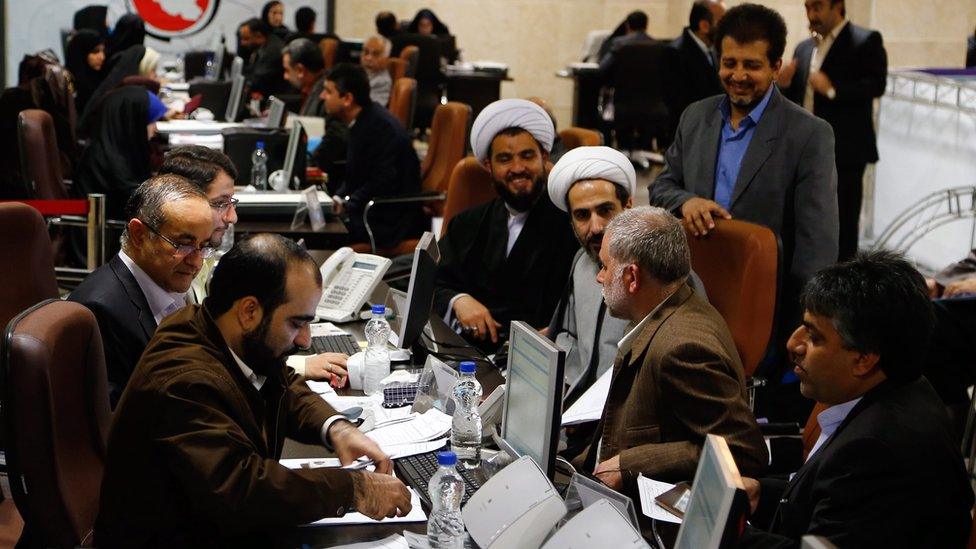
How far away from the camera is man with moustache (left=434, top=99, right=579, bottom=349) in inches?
160

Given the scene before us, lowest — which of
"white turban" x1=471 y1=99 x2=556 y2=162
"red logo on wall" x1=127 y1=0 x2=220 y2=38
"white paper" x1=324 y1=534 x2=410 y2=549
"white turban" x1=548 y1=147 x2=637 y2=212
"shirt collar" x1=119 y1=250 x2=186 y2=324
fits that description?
"white paper" x1=324 y1=534 x2=410 y2=549

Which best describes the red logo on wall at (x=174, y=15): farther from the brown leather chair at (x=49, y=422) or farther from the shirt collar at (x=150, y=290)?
the brown leather chair at (x=49, y=422)

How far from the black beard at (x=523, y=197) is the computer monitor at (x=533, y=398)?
5.67 feet

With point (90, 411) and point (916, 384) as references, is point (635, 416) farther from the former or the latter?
point (90, 411)

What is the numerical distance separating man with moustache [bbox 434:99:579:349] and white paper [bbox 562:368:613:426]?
965mm

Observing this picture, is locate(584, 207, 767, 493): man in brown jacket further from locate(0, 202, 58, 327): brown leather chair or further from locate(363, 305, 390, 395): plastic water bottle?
locate(0, 202, 58, 327): brown leather chair

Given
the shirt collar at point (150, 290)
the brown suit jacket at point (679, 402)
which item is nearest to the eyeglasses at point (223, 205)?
the shirt collar at point (150, 290)

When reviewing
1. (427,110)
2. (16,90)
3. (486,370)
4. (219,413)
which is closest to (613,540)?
(219,413)

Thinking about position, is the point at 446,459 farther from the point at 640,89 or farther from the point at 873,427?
the point at 640,89

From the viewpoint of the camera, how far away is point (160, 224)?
9.52 feet

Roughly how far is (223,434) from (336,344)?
1480mm

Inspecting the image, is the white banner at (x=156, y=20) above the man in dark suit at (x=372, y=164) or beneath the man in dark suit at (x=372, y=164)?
above

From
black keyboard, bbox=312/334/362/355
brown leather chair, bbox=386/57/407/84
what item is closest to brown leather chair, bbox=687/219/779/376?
black keyboard, bbox=312/334/362/355

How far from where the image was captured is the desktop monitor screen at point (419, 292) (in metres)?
3.29
